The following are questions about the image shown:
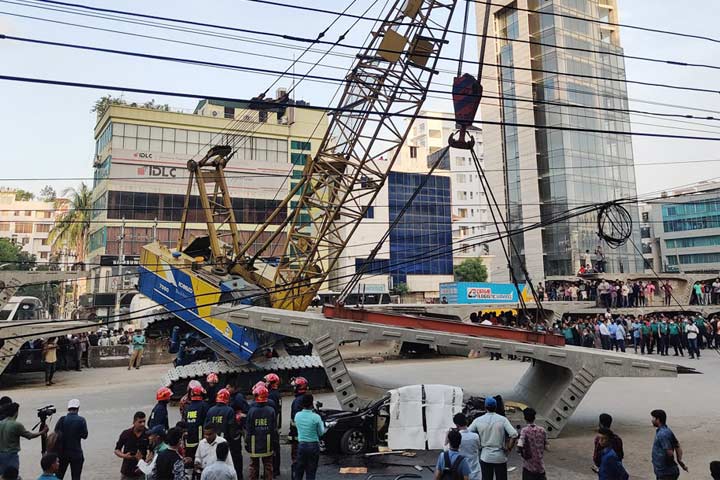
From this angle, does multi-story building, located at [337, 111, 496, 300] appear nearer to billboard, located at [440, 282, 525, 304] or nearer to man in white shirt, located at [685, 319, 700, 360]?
billboard, located at [440, 282, 525, 304]

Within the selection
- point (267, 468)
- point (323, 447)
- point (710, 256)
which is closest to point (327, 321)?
point (323, 447)

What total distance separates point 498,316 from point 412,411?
21033 mm

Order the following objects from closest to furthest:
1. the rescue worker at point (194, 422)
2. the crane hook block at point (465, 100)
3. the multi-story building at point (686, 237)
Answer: the rescue worker at point (194, 422), the crane hook block at point (465, 100), the multi-story building at point (686, 237)

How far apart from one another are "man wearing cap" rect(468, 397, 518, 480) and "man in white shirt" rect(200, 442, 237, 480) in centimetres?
340

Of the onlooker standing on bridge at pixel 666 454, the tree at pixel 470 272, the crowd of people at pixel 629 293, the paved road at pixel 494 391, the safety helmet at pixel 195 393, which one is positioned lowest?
the paved road at pixel 494 391

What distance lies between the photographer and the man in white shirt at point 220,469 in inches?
219

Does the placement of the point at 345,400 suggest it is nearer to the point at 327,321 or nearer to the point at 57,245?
the point at 327,321

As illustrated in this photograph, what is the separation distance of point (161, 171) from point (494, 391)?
3875cm

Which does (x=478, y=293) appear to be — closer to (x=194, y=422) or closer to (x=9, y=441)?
(x=194, y=422)

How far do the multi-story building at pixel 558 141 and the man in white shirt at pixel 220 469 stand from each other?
158 ft

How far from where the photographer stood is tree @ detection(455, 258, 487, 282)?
235 feet

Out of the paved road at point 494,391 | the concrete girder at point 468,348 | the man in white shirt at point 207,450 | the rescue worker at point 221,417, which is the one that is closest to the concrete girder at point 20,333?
the paved road at point 494,391

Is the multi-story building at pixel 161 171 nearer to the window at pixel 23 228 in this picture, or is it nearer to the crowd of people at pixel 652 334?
the crowd of people at pixel 652 334

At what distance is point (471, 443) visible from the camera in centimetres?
668
